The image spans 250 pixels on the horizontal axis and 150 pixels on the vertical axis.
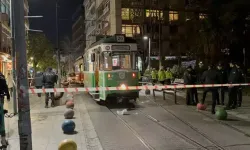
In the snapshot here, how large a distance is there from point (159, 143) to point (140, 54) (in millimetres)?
8834

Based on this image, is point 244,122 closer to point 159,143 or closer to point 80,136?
point 159,143

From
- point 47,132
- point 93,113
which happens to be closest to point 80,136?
point 47,132

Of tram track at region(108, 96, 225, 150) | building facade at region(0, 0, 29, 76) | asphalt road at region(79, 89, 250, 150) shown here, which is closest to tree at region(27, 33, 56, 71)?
building facade at region(0, 0, 29, 76)

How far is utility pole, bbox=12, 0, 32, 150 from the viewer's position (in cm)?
607

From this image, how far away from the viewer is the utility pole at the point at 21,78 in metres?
6.07

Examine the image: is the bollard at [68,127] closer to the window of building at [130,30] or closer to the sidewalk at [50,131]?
the sidewalk at [50,131]

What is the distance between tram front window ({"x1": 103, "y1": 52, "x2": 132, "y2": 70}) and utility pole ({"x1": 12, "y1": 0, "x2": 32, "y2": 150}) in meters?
10.2

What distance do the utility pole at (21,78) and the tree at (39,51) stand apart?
46.5 metres

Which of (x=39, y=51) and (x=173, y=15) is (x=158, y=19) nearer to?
(x=173, y=15)

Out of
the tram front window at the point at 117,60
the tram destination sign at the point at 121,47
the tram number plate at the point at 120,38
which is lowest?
the tram front window at the point at 117,60

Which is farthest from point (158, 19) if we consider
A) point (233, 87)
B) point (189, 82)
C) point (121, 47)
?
point (233, 87)

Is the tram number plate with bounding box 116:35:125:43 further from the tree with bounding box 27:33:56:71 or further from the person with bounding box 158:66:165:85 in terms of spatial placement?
the tree with bounding box 27:33:56:71

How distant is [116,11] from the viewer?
61.5m

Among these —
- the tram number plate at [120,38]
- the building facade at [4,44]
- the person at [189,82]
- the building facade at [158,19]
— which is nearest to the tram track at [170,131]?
the person at [189,82]
